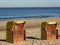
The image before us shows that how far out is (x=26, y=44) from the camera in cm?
1007

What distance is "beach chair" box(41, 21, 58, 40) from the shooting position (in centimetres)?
1101

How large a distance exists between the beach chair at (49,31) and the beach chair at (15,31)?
1.00m

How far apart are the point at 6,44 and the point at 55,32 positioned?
95.4 inches

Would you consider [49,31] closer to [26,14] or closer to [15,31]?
[15,31]

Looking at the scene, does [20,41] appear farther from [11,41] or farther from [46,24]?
[46,24]

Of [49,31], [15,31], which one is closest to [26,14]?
[49,31]

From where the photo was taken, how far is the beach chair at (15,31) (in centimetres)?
1031

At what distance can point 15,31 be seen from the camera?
10.4 meters

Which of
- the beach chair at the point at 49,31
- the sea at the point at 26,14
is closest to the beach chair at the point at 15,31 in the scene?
the beach chair at the point at 49,31

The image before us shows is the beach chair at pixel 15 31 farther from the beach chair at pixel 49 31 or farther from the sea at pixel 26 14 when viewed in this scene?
the sea at pixel 26 14

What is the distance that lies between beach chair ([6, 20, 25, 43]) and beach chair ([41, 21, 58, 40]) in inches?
39.3

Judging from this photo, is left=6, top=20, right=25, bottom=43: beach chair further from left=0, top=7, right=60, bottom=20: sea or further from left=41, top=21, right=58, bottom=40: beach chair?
left=0, top=7, right=60, bottom=20: sea

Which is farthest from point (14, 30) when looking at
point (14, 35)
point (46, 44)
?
point (46, 44)

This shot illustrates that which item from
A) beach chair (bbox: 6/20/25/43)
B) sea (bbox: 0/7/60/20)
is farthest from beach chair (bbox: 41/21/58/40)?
sea (bbox: 0/7/60/20)
